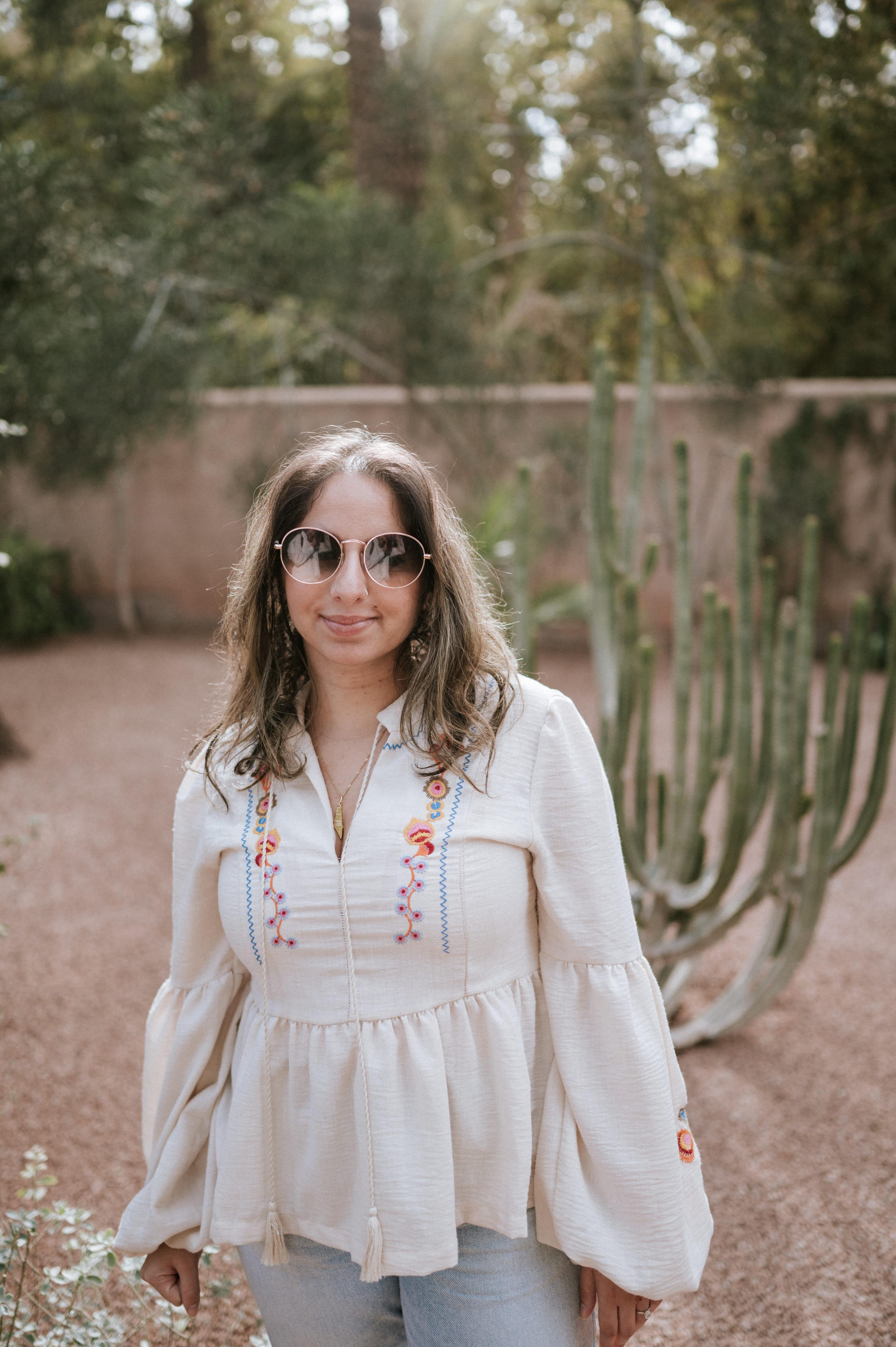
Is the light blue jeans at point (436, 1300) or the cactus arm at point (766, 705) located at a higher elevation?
the cactus arm at point (766, 705)

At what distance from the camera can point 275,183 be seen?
8.44m

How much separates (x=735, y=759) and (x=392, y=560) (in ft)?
6.10

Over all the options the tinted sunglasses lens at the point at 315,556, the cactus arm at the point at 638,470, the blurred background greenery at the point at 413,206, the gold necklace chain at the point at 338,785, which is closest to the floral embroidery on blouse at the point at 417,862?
the gold necklace chain at the point at 338,785

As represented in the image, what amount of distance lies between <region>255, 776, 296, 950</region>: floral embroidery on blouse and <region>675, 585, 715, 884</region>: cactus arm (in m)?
1.83

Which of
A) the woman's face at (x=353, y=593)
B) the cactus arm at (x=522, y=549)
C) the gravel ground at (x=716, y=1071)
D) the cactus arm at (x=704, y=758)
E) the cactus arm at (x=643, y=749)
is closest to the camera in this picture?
the woman's face at (x=353, y=593)

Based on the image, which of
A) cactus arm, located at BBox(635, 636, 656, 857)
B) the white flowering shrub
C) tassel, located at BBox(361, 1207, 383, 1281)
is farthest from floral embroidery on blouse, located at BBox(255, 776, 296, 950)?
cactus arm, located at BBox(635, 636, 656, 857)

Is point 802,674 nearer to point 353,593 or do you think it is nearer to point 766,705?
point 766,705

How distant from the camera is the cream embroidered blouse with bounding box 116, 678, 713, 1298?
1.42 m

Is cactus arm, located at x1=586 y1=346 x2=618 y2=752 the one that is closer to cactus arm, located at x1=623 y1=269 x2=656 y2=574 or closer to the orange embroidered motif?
cactus arm, located at x1=623 y1=269 x2=656 y2=574

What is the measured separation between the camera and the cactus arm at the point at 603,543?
339cm

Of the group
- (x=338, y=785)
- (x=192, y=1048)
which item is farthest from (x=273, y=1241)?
(x=338, y=785)

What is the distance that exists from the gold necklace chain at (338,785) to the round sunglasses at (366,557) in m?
0.24

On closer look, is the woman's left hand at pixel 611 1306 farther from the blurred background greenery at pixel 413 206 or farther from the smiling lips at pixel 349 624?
the blurred background greenery at pixel 413 206

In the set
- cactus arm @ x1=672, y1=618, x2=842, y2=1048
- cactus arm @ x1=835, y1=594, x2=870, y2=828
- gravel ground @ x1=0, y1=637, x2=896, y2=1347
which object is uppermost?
cactus arm @ x1=835, y1=594, x2=870, y2=828
